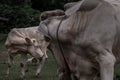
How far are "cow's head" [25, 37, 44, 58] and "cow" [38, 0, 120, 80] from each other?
8680 millimetres

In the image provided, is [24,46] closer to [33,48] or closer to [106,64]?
[33,48]

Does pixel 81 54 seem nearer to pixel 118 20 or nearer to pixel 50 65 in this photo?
pixel 118 20

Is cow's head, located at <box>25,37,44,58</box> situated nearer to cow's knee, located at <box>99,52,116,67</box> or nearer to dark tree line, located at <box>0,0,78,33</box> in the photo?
cow's knee, located at <box>99,52,116,67</box>

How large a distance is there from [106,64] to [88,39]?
0.25 metres

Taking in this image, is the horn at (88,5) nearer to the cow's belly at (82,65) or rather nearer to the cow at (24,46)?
the cow's belly at (82,65)

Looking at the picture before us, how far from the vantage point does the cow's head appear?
40.1ft

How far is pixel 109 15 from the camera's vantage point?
132 inches

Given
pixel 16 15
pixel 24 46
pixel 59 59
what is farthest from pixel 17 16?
pixel 59 59

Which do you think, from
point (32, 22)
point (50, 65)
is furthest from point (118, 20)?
point (32, 22)

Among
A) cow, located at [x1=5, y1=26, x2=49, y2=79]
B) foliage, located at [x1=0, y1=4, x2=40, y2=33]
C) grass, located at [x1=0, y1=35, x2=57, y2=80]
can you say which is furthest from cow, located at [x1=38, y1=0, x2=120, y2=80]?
foliage, located at [x1=0, y1=4, x2=40, y2=33]

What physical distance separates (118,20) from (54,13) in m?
0.65

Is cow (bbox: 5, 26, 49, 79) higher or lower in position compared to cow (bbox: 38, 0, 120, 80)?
lower

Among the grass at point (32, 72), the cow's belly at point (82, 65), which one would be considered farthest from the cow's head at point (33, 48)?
the cow's belly at point (82, 65)

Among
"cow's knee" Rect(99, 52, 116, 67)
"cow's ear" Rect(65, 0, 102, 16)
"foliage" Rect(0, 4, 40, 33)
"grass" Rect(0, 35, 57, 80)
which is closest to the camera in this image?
"cow's knee" Rect(99, 52, 116, 67)
